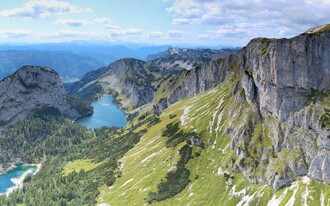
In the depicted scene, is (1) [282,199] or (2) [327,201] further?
(1) [282,199]

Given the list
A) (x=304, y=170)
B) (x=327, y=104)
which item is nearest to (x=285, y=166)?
(x=304, y=170)

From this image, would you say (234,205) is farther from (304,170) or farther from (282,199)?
(304,170)

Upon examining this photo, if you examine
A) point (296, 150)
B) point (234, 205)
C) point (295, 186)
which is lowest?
point (234, 205)

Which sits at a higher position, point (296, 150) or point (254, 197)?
point (296, 150)

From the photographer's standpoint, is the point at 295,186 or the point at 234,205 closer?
the point at 295,186

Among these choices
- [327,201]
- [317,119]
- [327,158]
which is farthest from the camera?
[317,119]

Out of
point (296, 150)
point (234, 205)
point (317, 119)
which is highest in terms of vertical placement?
point (317, 119)

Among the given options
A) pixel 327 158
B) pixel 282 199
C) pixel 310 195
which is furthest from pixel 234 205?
pixel 327 158

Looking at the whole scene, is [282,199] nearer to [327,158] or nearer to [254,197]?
[254,197]

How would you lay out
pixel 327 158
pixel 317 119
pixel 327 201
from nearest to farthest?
pixel 327 201 < pixel 327 158 < pixel 317 119
